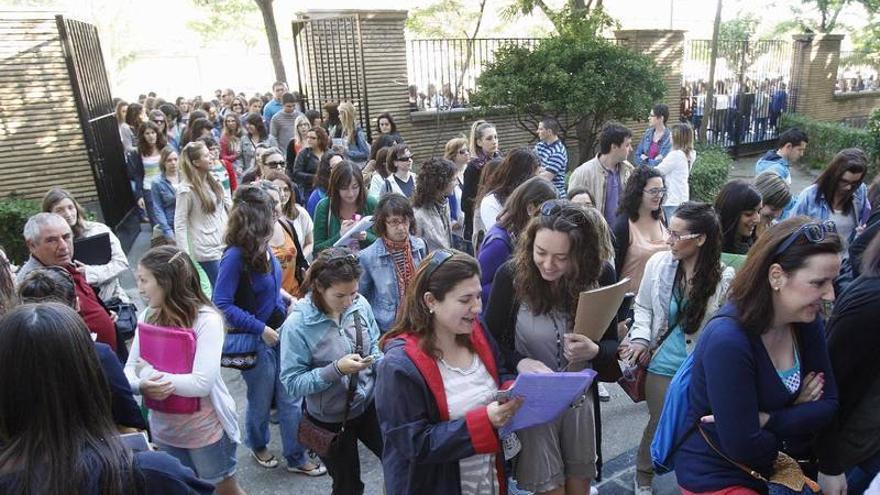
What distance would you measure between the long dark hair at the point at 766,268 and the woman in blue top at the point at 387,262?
7.10 ft

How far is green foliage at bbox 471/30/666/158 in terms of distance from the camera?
379 inches

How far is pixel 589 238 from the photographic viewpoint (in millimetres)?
2760

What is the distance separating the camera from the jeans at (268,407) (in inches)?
146

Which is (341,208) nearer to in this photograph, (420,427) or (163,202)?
(163,202)

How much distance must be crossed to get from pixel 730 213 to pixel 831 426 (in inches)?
67.6

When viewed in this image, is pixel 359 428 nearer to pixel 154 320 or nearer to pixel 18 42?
pixel 154 320

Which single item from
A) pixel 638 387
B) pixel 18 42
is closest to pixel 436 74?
pixel 18 42

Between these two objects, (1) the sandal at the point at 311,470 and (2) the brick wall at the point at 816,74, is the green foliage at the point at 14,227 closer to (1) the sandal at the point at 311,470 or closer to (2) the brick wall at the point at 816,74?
(1) the sandal at the point at 311,470

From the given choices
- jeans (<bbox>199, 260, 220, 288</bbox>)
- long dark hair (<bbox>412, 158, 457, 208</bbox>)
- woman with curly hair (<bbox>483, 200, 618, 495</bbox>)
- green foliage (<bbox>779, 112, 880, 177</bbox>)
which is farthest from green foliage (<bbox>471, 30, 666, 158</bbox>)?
woman with curly hair (<bbox>483, 200, 618, 495</bbox>)

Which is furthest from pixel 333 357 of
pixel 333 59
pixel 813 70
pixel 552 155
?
pixel 813 70

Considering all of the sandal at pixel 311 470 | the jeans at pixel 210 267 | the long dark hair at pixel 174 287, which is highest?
the long dark hair at pixel 174 287

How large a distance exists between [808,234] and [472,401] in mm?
1306

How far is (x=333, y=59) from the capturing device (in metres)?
10.9

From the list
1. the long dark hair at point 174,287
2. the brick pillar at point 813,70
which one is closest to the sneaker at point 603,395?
the long dark hair at point 174,287
